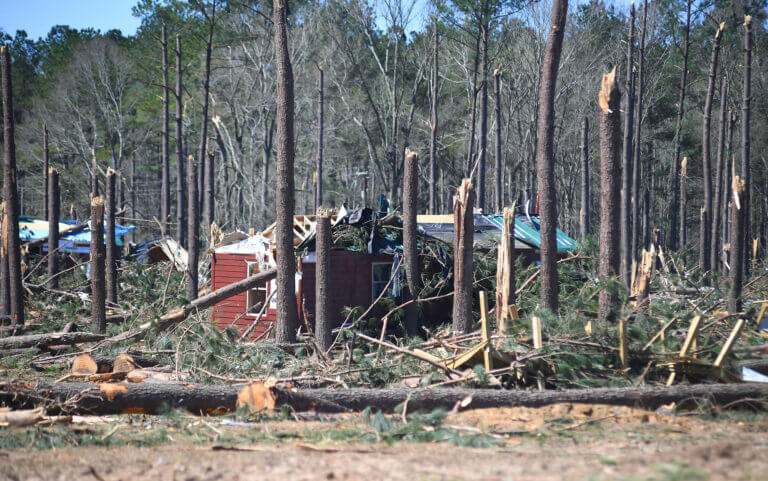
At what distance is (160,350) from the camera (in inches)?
428

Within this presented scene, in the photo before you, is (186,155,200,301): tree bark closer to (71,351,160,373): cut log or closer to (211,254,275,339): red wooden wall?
(211,254,275,339): red wooden wall

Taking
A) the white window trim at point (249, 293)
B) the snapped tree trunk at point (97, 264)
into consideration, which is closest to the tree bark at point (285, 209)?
the white window trim at point (249, 293)

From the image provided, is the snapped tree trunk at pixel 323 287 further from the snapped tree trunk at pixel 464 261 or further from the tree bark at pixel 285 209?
the snapped tree trunk at pixel 464 261

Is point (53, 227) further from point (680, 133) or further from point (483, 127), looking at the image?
point (680, 133)

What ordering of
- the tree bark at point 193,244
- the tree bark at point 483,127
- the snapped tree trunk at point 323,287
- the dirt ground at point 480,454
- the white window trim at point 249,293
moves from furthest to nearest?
the tree bark at point 483,127 → the tree bark at point 193,244 → the white window trim at point 249,293 → the snapped tree trunk at point 323,287 → the dirt ground at point 480,454

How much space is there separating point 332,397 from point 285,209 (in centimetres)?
406

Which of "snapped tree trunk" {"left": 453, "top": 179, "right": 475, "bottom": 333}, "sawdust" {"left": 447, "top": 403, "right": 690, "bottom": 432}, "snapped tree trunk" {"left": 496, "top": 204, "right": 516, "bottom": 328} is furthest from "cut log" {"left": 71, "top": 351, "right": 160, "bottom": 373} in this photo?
"snapped tree trunk" {"left": 496, "top": 204, "right": 516, "bottom": 328}

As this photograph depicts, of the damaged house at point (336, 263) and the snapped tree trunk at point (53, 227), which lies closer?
the damaged house at point (336, 263)

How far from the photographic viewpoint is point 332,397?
808cm

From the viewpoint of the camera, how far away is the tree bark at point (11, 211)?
13.3 metres

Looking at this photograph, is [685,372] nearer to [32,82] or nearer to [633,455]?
[633,455]

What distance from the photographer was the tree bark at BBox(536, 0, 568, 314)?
10.3 m

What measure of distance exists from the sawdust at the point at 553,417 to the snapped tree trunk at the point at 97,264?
7990 millimetres

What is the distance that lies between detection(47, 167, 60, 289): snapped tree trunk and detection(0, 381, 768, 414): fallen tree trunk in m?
9.21
